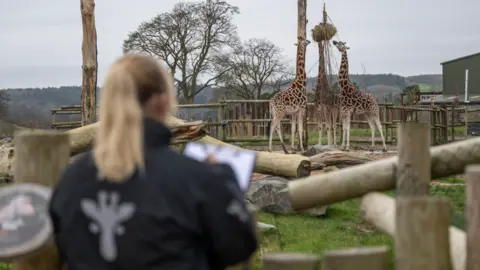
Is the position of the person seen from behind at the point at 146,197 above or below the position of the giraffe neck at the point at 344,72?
below

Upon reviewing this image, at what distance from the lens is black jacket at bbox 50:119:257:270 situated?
2268 millimetres

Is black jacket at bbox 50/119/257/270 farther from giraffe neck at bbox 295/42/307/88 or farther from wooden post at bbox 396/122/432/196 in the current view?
giraffe neck at bbox 295/42/307/88

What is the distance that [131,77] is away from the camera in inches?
92.0

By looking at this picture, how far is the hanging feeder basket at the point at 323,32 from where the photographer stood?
1798cm

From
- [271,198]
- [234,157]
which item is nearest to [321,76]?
[271,198]

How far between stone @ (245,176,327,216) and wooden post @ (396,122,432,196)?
5.44 meters

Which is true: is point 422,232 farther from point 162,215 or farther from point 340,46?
point 340,46

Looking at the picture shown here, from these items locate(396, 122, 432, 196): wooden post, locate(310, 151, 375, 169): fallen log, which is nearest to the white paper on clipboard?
locate(396, 122, 432, 196): wooden post

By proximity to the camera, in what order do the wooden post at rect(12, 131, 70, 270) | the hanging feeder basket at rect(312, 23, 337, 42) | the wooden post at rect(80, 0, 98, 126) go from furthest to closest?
the hanging feeder basket at rect(312, 23, 337, 42) < the wooden post at rect(80, 0, 98, 126) < the wooden post at rect(12, 131, 70, 270)

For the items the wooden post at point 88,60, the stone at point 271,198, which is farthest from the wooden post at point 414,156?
the wooden post at point 88,60

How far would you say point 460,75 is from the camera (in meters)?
43.6

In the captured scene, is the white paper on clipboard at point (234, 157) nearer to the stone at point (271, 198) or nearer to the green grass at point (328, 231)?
the green grass at point (328, 231)

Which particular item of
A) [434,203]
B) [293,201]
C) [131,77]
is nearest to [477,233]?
[434,203]

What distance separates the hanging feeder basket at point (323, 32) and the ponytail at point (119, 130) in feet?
52.5
